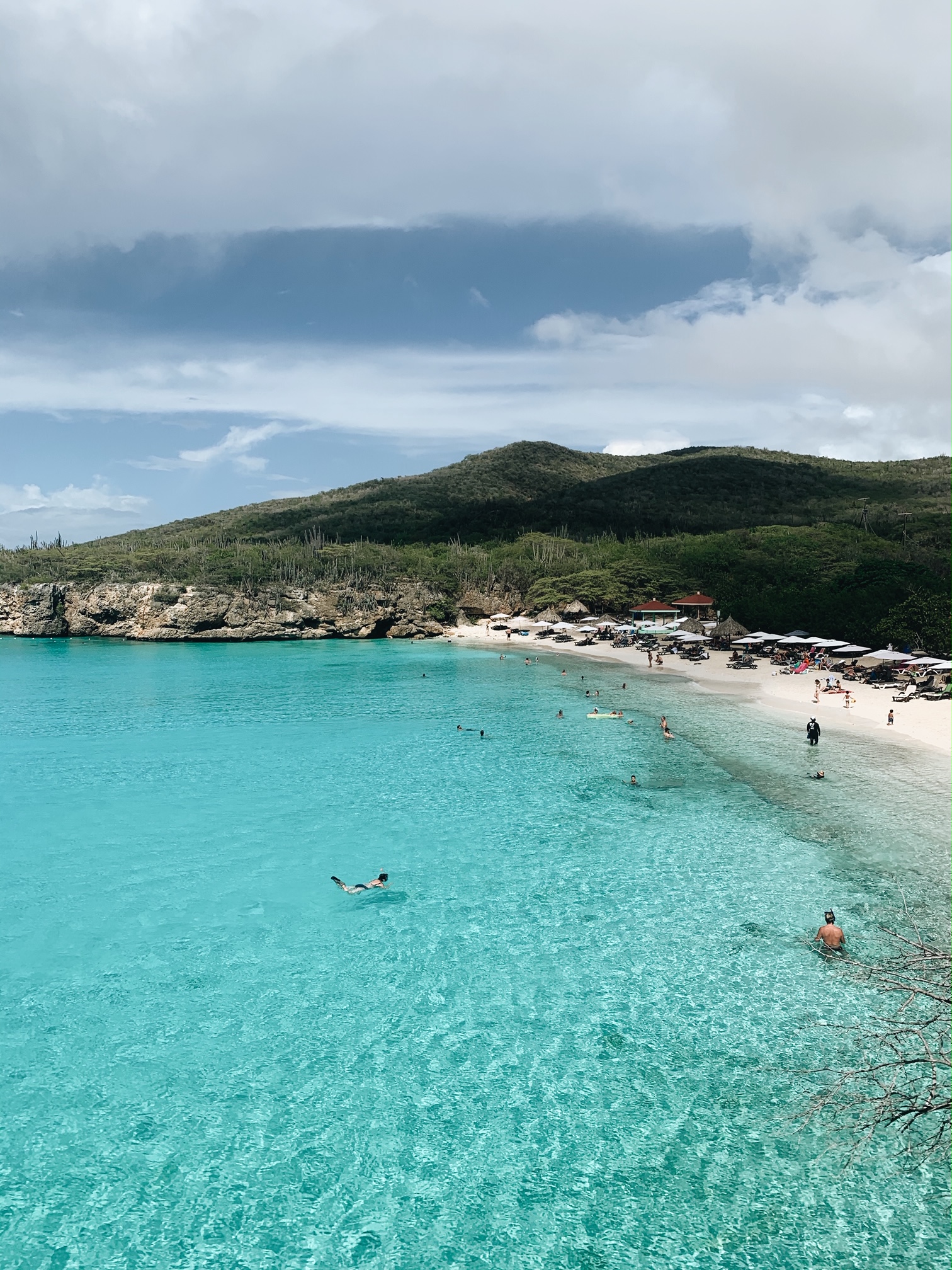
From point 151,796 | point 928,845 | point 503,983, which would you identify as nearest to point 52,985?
point 503,983

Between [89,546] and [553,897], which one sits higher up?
[89,546]

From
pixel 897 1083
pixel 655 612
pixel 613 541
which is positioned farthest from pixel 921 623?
pixel 613 541

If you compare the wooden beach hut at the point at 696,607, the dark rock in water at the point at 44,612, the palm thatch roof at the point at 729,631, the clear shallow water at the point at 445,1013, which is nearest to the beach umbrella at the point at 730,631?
the palm thatch roof at the point at 729,631

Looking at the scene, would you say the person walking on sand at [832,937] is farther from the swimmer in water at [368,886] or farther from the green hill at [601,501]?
the green hill at [601,501]

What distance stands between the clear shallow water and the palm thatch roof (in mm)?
30942

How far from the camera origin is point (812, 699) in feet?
116

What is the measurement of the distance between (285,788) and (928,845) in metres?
18.2

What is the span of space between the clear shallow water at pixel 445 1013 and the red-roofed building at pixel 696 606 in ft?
146

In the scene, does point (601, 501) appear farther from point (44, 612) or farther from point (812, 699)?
point (812, 699)

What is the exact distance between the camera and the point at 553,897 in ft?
48.9

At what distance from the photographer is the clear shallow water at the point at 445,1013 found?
7336mm

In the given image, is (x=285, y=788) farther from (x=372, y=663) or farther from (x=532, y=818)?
(x=372, y=663)

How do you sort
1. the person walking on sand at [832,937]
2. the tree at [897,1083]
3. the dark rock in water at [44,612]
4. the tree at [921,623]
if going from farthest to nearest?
the dark rock in water at [44,612] → the tree at [921,623] → the person walking on sand at [832,937] → the tree at [897,1083]

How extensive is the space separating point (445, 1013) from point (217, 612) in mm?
73837
